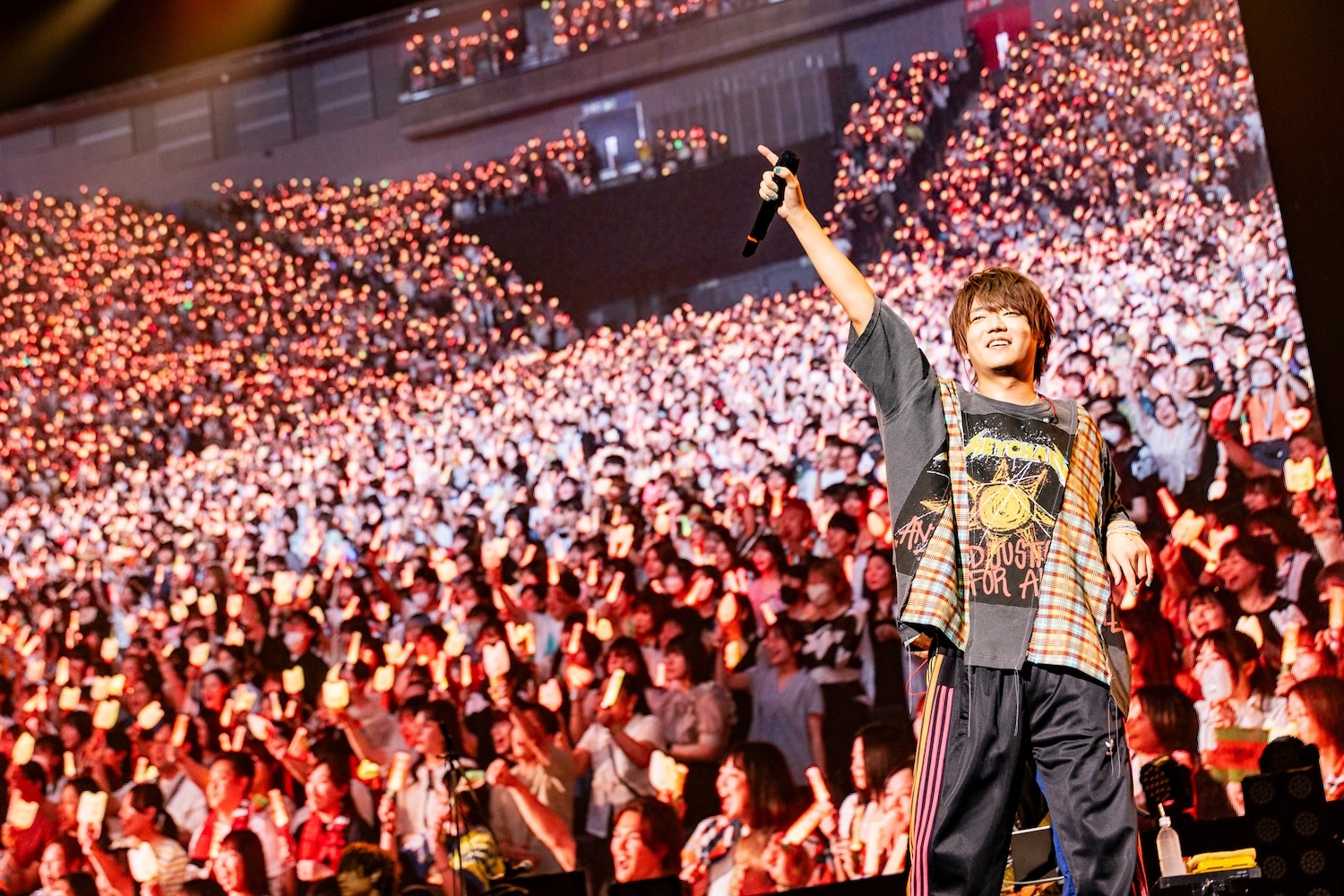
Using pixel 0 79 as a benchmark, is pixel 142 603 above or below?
below

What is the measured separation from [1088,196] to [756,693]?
5.16 ft

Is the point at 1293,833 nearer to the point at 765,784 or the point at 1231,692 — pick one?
the point at 1231,692

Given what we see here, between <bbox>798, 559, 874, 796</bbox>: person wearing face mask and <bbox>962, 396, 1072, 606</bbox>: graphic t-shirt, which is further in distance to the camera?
<bbox>798, 559, 874, 796</bbox>: person wearing face mask

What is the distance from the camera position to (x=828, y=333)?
11.6ft

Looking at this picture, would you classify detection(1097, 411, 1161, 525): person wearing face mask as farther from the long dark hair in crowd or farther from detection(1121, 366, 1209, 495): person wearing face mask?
the long dark hair in crowd

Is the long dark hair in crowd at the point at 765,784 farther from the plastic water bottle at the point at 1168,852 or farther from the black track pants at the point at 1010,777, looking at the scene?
the black track pants at the point at 1010,777

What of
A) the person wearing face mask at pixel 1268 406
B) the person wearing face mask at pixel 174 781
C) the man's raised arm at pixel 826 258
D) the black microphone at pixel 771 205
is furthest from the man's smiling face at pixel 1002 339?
the person wearing face mask at pixel 174 781

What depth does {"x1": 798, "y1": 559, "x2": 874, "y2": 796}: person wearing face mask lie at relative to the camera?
323cm

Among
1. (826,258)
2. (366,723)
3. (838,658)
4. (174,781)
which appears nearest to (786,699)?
(838,658)

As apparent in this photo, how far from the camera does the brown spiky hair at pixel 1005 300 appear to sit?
1531mm

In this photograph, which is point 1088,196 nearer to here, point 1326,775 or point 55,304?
point 1326,775

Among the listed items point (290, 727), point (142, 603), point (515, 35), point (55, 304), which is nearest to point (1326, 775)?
point (290, 727)

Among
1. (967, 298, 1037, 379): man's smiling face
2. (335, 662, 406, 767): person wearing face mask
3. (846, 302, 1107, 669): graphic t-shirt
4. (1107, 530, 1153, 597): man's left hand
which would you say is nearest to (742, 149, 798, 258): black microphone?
(846, 302, 1107, 669): graphic t-shirt

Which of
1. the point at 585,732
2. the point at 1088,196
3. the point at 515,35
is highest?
the point at 515,35
